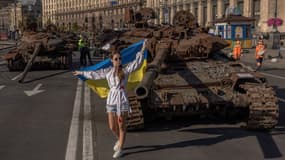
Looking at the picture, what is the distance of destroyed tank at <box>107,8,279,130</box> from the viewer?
340 inches

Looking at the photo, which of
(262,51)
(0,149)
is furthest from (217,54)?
(262,51)

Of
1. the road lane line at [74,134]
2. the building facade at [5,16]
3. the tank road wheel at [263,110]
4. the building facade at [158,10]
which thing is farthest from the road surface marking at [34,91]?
the building facade at [5,16]

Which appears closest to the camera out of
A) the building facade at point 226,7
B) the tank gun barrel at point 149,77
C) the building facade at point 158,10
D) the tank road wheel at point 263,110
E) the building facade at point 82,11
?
the tank gun barrel at point 149,77

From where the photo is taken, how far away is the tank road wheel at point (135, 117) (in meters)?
8.65

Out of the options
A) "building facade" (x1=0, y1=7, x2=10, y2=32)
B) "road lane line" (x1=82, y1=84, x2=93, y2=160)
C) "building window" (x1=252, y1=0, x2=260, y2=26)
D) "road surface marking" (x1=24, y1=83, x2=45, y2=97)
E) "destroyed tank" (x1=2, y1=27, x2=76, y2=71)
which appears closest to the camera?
"road lane line" (x1=82, y1=84, x2=93, y2=160)

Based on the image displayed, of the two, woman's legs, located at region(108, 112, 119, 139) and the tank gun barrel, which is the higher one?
the tank gun barrel

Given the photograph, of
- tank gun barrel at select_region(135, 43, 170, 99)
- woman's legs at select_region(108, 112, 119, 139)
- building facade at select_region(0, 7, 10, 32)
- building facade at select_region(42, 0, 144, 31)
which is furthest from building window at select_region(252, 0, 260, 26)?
building facade at select_region(0, 7, 10, 32)

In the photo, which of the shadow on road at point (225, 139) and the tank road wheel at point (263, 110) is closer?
the shadow on road at point (225, 139)

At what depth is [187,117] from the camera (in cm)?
1022

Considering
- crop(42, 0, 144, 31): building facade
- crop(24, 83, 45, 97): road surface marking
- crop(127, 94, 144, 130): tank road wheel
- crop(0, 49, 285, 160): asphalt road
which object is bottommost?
crop(0, 49, 285, 160): asphalt road

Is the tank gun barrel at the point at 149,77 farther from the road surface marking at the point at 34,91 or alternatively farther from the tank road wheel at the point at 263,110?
the road surface marking at the point at 34,91

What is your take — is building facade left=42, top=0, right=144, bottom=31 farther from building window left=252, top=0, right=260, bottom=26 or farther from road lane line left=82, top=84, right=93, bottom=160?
road lane line left=82, top=84, right=93, bottom=160

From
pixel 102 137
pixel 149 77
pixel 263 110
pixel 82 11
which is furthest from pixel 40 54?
pixel 82 11

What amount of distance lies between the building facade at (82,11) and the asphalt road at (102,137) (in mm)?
103378
